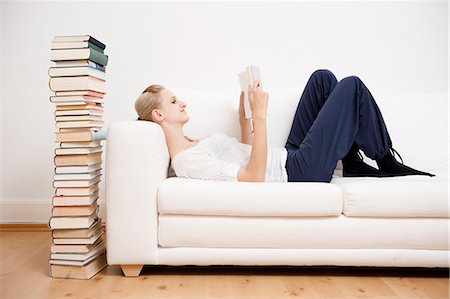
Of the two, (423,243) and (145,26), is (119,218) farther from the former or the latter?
(145,26)

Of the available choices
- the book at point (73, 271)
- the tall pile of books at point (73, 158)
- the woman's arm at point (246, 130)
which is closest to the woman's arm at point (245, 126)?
the woman's arm at point (246, 130)

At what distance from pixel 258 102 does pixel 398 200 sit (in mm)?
745

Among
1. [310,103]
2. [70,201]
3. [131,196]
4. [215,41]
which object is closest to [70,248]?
[70,201]

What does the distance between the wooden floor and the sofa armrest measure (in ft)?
0.44

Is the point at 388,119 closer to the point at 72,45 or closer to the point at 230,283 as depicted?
the point at 230,283

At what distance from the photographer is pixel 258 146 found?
199cm

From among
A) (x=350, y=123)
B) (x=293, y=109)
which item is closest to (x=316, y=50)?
(x=293, y=109)

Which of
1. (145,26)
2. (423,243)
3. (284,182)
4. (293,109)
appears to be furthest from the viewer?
(145,26)

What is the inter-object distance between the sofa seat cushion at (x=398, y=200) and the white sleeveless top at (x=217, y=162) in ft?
1.15

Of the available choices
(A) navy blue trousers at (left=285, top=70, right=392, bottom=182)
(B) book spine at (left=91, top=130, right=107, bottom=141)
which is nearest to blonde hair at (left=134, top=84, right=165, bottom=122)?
(B) book spine at (left=91, top=130, right=107, bottom=141)

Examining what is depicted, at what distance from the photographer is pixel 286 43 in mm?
3078

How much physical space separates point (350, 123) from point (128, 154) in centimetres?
105

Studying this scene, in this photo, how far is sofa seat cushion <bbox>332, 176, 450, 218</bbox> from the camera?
1.88 meters

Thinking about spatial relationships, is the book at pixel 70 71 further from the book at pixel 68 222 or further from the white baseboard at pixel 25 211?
the white baseboard at pixel 25 211
